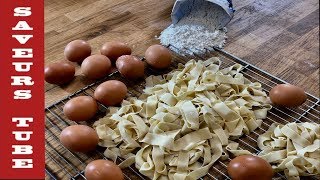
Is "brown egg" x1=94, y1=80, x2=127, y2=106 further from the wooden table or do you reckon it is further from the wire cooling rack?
the wooden table

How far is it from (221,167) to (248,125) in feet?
0.61

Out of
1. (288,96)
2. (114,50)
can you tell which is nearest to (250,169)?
(288,96)

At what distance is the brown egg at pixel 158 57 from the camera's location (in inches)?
60.1

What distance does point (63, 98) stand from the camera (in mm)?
1432

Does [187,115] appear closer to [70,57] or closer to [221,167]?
[221,167]

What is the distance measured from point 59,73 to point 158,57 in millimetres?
362

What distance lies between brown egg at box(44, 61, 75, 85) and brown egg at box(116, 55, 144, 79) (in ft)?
0.58

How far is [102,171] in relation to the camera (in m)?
1.08

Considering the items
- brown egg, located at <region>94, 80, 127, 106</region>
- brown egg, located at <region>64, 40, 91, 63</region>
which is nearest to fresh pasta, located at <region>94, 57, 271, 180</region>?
brown egg, located at <region>94, 80, 127, 106</region>

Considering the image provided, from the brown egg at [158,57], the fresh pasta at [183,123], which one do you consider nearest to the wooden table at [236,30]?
the brown egg at [158,57]

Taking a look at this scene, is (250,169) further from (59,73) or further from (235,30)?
(235,30)

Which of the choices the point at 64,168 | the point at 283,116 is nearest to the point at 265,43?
the point at 283,116

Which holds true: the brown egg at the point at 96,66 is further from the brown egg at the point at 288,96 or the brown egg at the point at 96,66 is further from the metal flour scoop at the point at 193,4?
the brown egg at the point at 288,96

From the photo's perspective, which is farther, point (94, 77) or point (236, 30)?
point (236, 30)
